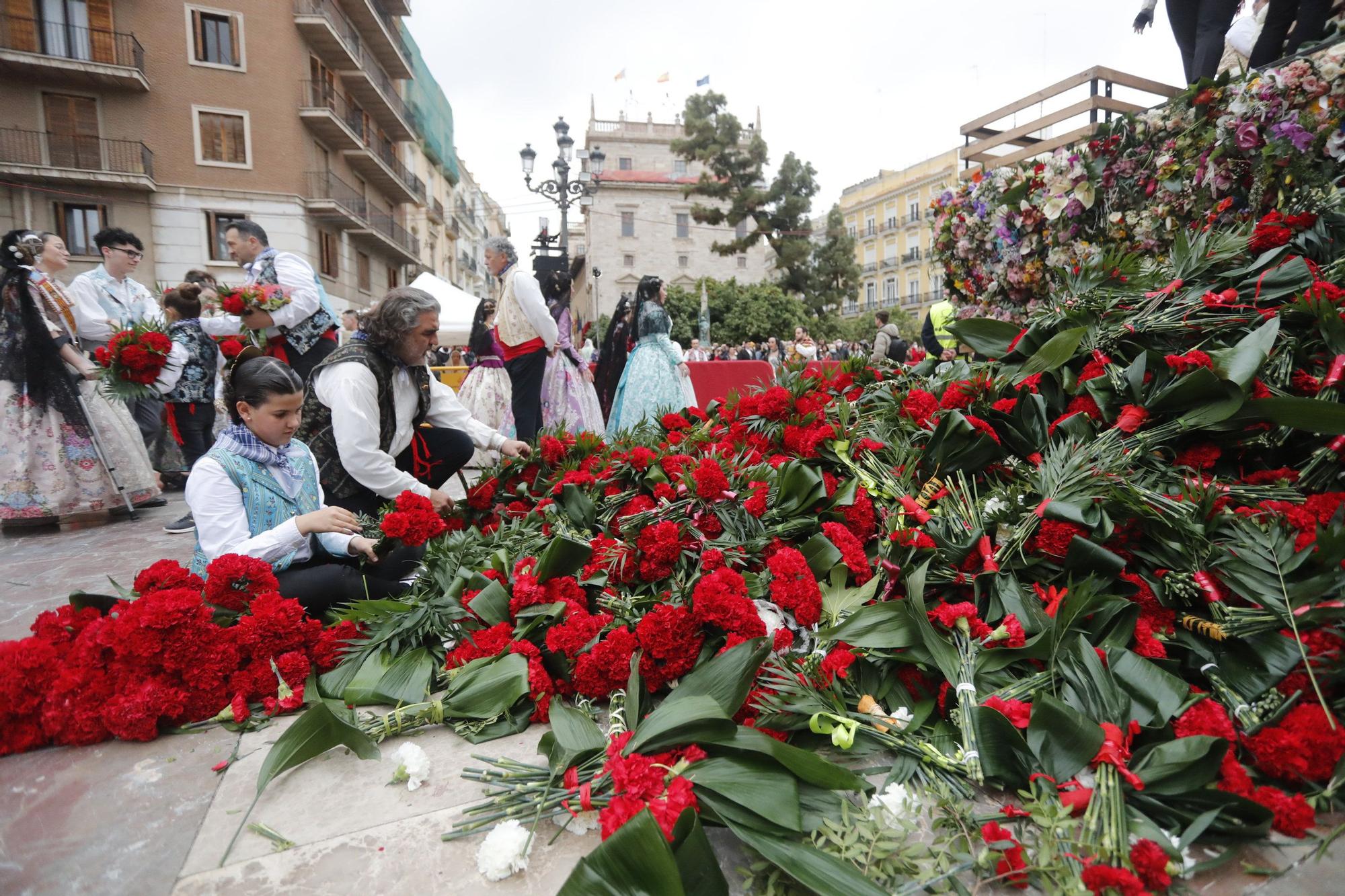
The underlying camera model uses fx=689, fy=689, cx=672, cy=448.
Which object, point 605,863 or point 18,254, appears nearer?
point 605,863

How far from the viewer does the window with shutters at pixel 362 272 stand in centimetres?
2375

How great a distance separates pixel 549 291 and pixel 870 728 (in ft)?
16.2

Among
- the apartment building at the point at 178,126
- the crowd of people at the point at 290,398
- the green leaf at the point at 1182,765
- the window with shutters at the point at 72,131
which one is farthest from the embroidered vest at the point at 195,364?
the window with shutters at the point at 72,131

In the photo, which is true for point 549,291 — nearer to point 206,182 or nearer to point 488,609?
point 488,609

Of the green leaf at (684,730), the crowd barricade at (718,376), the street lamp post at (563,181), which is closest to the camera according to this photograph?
the green leaf at (684,730)

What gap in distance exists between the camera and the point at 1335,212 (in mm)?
2539

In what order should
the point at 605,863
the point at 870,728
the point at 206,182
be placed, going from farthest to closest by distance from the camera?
the point at 206,182
the point at 870,728
the point at 605,863

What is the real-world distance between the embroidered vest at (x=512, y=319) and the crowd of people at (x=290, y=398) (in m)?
0.01

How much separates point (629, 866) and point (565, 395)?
4605 millimetres

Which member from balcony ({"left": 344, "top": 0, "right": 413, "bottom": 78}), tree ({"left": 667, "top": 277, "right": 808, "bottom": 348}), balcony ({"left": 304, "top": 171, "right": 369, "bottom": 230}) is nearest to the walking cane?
balcony ({"left": 304, "top": 171, "right": 369, "bottom": 230})

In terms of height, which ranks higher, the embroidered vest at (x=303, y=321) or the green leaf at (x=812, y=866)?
the embroidered vest at (x=303, y=321)

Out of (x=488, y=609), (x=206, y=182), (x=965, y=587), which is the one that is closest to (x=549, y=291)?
(x=488, y=609)

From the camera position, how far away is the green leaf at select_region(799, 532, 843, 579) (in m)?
2.03

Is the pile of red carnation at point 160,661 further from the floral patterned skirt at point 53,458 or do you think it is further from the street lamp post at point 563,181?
the street lamp post at point 563,181
